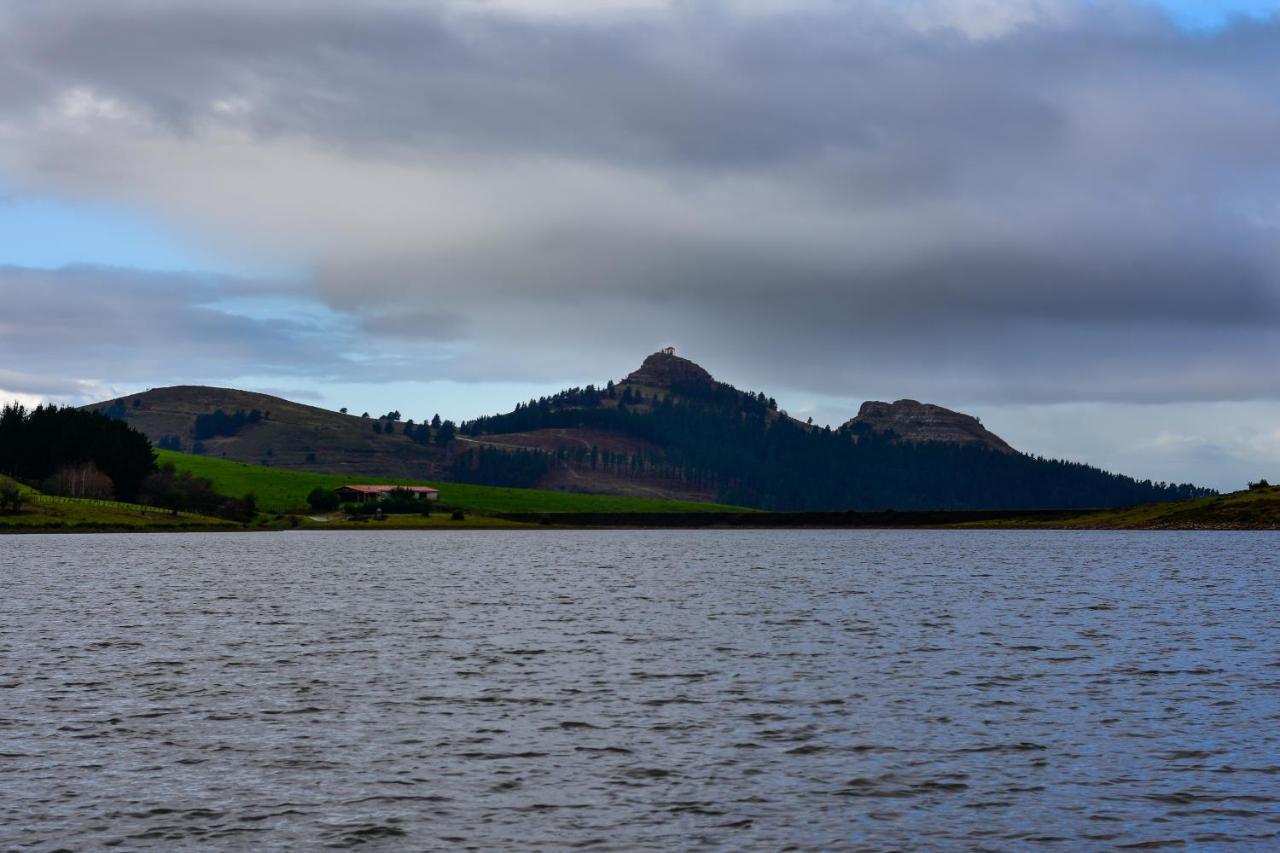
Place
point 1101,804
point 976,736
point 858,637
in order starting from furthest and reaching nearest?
1. point 858,637
2. point 976,736
3. point 1101,804

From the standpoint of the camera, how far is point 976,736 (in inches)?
1471

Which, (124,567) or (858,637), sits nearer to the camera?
(858,637)

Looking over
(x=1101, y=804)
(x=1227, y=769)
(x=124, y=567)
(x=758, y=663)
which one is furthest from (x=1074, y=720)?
(x=124, y=567)

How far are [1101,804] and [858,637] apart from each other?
3777cm

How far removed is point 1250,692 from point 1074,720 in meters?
10.0

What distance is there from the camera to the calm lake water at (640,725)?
2750 cm

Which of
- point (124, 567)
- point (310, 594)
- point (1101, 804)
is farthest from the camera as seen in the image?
point (124, 567)

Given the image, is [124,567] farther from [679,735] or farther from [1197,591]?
[679,735]

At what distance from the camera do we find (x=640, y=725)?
39.7 meters

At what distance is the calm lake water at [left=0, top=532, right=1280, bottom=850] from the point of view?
90.2 feet

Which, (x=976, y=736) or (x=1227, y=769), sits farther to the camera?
(x=976, y=736)

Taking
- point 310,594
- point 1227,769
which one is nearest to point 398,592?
point 310,594

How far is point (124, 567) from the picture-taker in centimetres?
13950

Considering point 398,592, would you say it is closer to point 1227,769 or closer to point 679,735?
point 679,735
